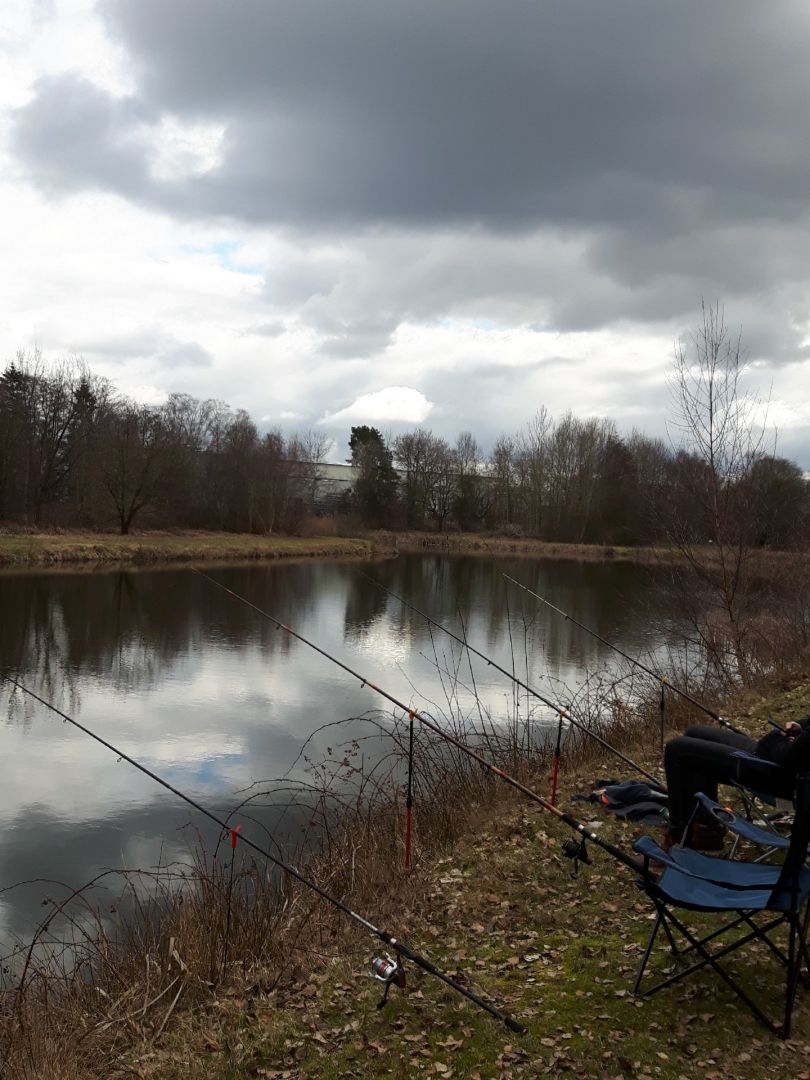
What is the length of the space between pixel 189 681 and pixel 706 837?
10390 mm

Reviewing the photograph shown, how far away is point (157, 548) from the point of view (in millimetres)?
35219

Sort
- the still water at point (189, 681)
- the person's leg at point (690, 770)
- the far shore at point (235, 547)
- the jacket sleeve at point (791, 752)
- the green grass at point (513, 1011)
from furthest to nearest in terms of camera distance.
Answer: the far shore at point (235, 547) < the still water at point (189, 681) < the person's leg at point (690, 770) < the jacket sleeve at point (791, 752) < the green grass at point (513, 1011)

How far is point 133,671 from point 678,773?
11550 mm

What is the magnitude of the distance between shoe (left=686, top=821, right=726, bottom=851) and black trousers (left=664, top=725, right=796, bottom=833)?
46mm

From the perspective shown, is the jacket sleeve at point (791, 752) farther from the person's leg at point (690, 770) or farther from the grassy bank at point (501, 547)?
the grassy bank at point (501, 547)

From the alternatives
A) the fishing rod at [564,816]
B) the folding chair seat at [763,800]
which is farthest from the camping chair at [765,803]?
the fishing rod at [564,816]

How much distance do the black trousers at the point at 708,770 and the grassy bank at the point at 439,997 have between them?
521mm

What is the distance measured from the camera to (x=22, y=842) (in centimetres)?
731

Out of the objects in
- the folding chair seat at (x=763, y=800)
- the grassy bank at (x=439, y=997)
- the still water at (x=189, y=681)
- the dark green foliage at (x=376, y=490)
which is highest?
the dark green foliage at (x=376, y=490)

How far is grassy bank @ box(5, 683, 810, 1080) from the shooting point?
2.96 meters

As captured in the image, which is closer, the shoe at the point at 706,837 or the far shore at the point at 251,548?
the shoe at the point at 706,837

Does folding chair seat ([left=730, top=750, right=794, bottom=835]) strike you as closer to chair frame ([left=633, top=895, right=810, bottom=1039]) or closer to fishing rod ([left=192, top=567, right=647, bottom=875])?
fishing rod ([left=192, top=567, right=647, bottom=875])

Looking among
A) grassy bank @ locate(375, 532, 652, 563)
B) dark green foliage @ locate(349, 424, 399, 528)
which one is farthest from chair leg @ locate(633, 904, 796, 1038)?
dark green foliage @ locate(349, 424, 399, 528)

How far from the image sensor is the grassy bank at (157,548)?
30.5 meters
